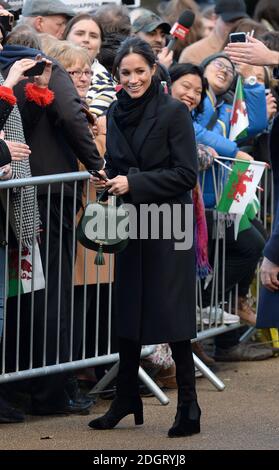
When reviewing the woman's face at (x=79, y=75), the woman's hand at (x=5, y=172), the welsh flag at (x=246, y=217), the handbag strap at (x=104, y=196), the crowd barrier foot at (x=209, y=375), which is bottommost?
the crowd barrier foot at (x=209, y=375)

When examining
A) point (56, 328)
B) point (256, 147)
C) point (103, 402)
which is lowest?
point (103, 402)

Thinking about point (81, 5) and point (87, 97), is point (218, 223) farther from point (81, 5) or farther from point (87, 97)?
point (81, 5)

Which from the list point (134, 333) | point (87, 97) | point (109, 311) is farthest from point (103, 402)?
point (87, 97)

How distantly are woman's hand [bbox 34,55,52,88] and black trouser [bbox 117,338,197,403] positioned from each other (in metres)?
1.45

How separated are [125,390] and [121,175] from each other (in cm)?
113

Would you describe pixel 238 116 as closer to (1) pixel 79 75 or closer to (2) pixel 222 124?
(2) pixel 222 124

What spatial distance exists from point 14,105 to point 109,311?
1.47 m

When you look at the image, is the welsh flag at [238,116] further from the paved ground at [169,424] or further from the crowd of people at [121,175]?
the paved ground at [169,424]

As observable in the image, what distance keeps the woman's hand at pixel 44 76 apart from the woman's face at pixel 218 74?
100 inches

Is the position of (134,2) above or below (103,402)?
above

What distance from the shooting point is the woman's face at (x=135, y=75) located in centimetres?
649

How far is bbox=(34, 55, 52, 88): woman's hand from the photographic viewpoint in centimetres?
670

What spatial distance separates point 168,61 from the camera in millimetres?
9414

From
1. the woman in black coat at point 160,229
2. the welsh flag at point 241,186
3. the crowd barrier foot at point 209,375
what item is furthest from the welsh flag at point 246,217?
the woman in black coat at point 160,229
